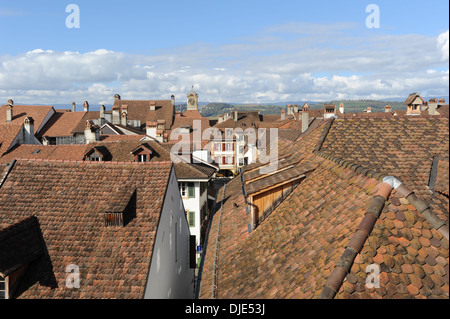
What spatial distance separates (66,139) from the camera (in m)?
60.8

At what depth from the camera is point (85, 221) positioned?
12664mm

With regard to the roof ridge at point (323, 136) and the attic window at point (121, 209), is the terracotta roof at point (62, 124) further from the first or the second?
the roof ridge at point (323, 136)

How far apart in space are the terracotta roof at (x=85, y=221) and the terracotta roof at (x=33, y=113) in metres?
52.8

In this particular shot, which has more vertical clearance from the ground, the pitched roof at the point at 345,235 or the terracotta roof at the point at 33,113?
the terracotta roof at the point at 33,113

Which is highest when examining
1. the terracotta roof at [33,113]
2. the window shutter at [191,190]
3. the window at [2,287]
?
the terracotta roof at [33,113]

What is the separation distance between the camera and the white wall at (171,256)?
41.0 ft

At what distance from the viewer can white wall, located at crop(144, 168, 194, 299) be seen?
12489 millimetres

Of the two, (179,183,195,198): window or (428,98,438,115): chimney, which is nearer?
(179,183,195,198): window

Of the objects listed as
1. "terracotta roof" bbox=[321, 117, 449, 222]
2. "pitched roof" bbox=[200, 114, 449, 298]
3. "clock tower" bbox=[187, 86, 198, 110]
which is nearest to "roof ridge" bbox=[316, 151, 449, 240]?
"pitched roof" bbox=[200, 114, 449, 298]

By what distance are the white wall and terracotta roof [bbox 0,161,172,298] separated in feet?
1.99

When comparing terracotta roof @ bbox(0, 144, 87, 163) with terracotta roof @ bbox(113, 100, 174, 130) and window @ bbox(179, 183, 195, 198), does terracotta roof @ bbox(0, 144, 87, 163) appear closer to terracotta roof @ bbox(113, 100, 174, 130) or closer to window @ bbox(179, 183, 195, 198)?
window @ bbox(179, 183, 195, 198)

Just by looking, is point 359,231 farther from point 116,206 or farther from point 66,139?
point 66,139

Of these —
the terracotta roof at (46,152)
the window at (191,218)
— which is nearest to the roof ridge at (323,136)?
the window at (191,218)
